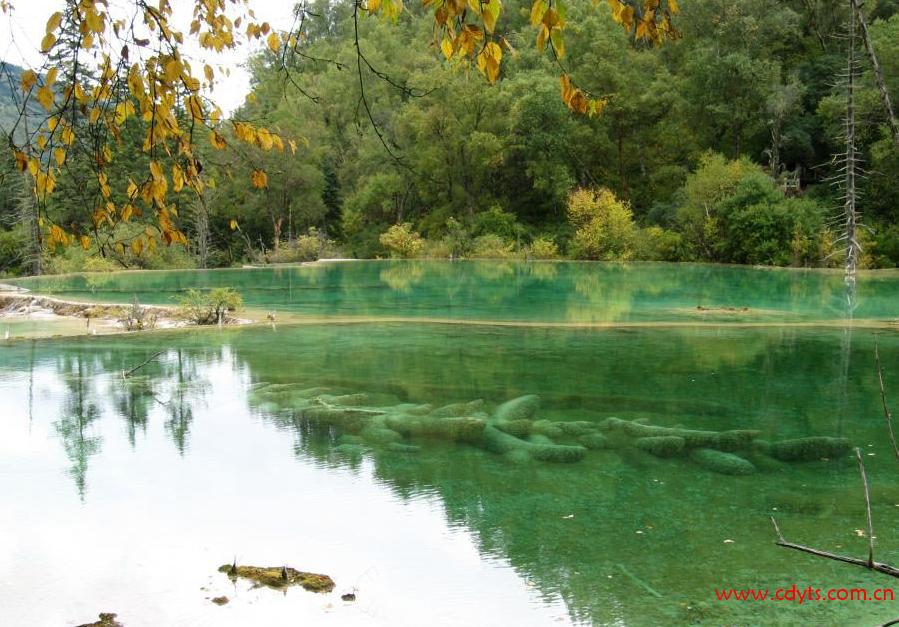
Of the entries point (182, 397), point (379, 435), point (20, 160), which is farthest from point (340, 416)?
point (20, 160)

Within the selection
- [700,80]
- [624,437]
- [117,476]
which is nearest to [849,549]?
[624,437]

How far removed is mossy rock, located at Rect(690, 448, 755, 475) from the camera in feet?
20.5

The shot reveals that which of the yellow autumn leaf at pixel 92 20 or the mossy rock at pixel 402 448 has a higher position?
the yellow autumn leaf at pixel 92 20

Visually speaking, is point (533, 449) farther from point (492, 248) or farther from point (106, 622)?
point (492, 248)

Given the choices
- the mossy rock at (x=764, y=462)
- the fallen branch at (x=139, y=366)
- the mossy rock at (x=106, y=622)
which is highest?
the fallen branch at (x=139, y=366)

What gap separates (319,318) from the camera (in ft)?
55.0

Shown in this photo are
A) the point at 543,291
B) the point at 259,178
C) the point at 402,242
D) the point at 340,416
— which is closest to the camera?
A: the point at 259,178

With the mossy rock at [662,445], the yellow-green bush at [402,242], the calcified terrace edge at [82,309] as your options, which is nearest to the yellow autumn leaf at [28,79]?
the mossy rock at [662,445]

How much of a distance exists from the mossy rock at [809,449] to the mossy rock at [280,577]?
13.0 feet

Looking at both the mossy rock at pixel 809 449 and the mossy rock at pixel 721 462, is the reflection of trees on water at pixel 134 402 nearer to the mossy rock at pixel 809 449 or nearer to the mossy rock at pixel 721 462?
the mossy rock at pixel 721 462

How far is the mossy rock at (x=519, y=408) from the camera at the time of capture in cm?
802

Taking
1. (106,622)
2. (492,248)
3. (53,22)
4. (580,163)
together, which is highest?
(580,163)

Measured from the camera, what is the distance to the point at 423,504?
225 inches

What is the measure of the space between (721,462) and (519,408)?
2.38 metres
